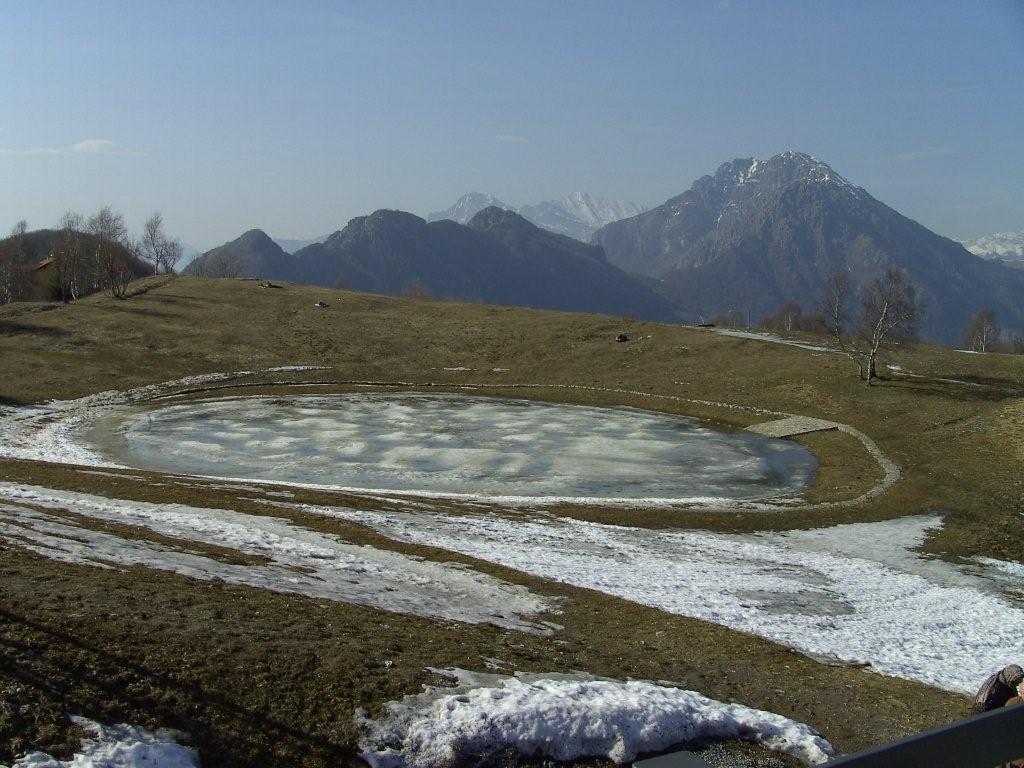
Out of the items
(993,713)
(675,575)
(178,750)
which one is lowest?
(675,575)

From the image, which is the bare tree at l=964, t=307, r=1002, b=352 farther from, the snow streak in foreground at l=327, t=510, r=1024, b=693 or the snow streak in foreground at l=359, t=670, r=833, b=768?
the snow streak in foreground at l=359, t=670, r=833, b=768

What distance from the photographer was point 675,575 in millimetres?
25609

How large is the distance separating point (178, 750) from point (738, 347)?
7619cm

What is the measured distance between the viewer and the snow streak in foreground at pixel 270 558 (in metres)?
19.0

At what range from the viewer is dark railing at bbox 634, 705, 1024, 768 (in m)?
4.91

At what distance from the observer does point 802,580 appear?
2628cm

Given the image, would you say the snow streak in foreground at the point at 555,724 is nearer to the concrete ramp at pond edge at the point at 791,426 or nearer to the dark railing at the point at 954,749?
the dark railing at the point at 954,749

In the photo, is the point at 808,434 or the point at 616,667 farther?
the point at 808,434

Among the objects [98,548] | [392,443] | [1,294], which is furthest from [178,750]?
[1,294]

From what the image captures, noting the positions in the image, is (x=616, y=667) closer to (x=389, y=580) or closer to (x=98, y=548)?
(x=389, y=580)

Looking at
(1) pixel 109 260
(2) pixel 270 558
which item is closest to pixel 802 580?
(2) pixel 270 558

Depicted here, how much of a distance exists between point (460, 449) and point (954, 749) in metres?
42.6

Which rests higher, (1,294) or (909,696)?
(1,294)

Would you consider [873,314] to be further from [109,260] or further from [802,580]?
[109,260]
